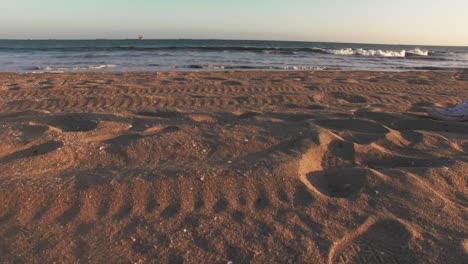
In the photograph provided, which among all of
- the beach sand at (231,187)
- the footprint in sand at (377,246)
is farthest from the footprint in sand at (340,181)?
the footprint in sand at (377,246)

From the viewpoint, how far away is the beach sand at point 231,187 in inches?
92.7

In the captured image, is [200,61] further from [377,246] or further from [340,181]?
[377,246]

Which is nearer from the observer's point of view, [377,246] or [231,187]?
[377,246]

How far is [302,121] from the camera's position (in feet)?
15.8

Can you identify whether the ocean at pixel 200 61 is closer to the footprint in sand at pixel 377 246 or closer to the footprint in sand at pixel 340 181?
the footprint in sand at pixel 340 181

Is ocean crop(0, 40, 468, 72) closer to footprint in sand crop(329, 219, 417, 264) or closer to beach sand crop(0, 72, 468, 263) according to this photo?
beach sand crop(0, 72, 468, 263)

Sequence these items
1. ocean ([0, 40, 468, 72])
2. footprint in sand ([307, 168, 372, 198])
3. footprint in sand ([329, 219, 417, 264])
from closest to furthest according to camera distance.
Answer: footprint in sand ([329, 219, 417, 264]) → footprint in sand ([307, 168, 372, 198]) → ocean ([0, 40, 468, 72])

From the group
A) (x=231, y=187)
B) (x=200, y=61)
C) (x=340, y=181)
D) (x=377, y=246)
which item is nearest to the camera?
(x=377, y=246)

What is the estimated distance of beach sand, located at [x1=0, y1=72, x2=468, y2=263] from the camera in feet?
7.73

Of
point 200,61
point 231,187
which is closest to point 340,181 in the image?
point 231,187

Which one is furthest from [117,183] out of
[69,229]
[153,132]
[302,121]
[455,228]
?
[302,121]

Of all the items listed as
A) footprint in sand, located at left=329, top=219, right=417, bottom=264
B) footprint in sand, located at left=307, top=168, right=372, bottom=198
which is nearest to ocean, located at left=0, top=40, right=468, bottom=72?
footprint in sand, located at left=307, top=168, right=372, bottom=198

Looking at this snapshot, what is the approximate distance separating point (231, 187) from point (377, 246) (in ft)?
3.30

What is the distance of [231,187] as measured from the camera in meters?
2.99
